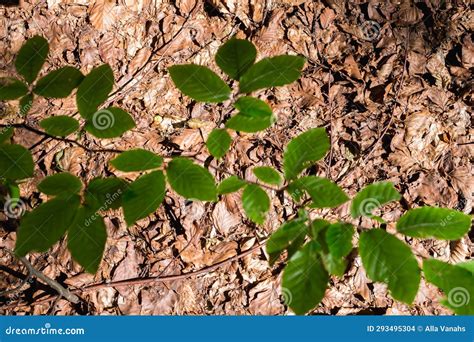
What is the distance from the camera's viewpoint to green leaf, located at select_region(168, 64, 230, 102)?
88cm

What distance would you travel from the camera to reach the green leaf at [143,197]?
0.77 meters

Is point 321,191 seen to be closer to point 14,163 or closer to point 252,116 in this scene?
point 252,116

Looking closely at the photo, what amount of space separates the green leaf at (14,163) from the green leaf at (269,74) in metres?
0.47

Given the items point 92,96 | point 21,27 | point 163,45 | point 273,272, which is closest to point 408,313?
point 273,272

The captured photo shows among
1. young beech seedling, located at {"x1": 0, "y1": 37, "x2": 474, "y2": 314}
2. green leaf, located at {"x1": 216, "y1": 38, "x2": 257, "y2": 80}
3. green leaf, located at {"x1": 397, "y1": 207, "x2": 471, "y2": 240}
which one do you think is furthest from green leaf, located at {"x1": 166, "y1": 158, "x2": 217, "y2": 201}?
green leaf, located at {"x1": 397, "y1": 207, "x2": 471, "y2": 240}

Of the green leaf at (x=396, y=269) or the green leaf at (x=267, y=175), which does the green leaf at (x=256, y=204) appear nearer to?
the green leaf at (x=267, y=175)

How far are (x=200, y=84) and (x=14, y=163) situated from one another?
41 centimetres

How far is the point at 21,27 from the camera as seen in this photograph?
6.31ft

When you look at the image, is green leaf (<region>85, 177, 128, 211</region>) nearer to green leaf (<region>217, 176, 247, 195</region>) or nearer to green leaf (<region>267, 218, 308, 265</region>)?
green leaf (<region>217, 176, 247, 195</region>)

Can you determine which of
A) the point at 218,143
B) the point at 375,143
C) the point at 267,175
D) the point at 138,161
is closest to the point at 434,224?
the point at 267,175

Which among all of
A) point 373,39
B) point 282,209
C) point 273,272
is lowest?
point 273,272

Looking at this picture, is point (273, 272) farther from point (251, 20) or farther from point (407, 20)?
point (407, 20)

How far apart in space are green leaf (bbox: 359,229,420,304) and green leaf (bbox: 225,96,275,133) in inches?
13.0

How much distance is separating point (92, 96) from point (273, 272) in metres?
1.03
